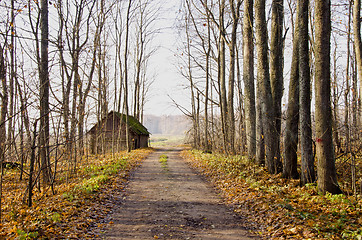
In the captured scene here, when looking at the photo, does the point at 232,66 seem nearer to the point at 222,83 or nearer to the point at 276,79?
the point at 222,83

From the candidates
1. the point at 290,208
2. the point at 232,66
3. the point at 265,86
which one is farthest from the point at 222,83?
the point at 290,208

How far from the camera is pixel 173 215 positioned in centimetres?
617

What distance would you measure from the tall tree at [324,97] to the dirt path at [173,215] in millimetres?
2799

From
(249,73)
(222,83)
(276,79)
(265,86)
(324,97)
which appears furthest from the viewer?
(222,83)

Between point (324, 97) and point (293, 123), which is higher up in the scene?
point (324, 97)

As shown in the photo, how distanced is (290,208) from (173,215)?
2777 millimetres

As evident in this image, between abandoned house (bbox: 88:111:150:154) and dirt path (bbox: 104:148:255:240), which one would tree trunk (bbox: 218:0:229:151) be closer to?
dirt path (bbox: 104:148:255:240)

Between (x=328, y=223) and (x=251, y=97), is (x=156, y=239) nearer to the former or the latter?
(x=328, y=223)

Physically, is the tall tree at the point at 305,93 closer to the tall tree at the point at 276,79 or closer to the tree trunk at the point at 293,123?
the tree trunk at the point at 293,123

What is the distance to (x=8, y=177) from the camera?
13.4 meters

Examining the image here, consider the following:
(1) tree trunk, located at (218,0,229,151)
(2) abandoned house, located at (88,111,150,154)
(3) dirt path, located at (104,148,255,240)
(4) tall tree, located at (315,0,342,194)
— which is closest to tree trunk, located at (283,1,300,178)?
(4) tall tree, located at (315,0,342,194)

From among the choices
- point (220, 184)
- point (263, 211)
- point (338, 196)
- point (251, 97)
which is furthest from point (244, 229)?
point (251, 97)

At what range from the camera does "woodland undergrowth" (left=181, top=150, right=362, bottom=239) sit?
478cm

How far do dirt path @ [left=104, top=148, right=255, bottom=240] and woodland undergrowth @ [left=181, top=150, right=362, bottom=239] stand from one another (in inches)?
19.7
